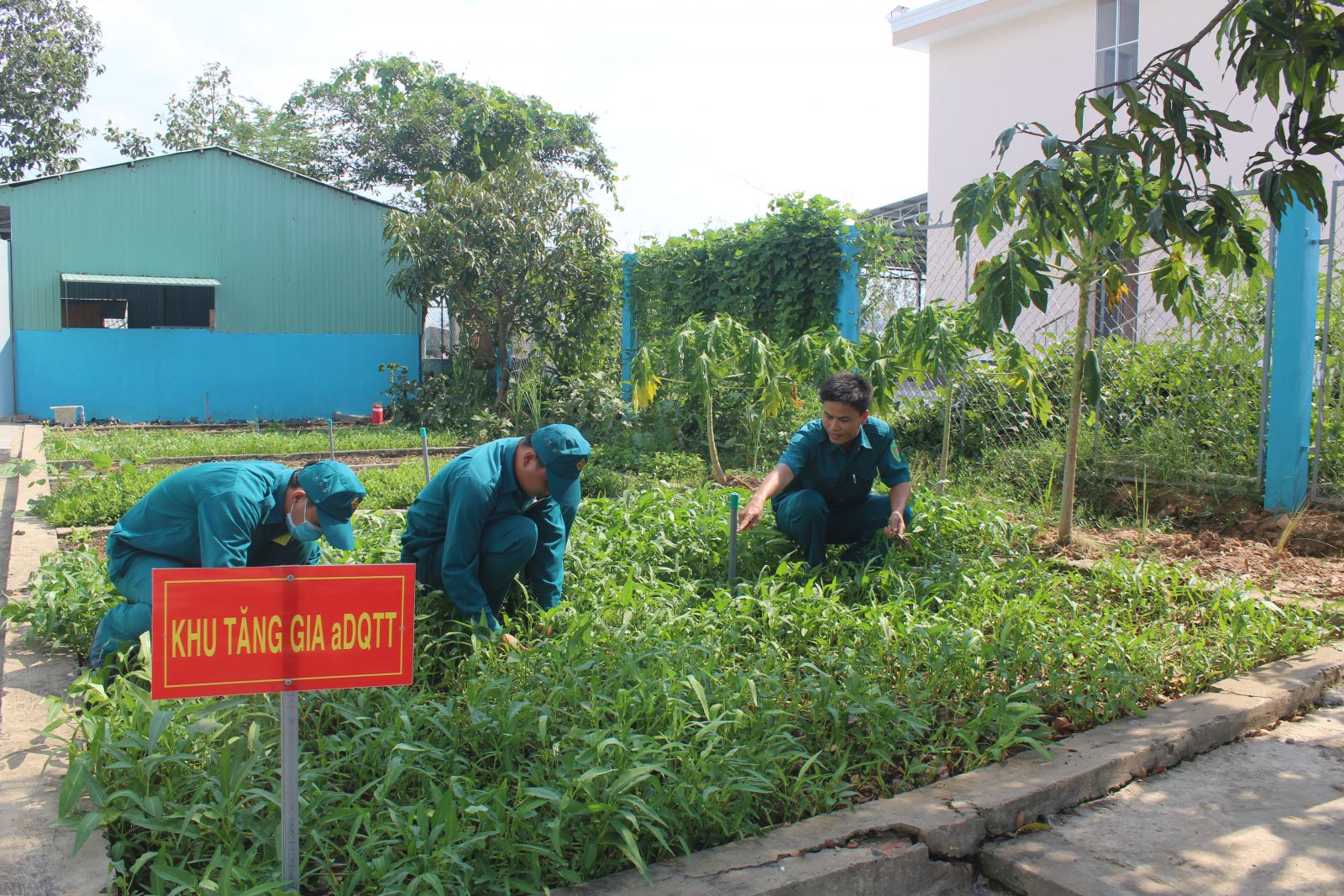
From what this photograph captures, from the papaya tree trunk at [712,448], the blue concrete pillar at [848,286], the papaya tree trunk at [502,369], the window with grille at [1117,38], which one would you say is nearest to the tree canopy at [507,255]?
the papaya tree trunk at [502,369]

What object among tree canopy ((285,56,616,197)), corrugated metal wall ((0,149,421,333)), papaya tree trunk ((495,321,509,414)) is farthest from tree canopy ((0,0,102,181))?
papaya tree trunk ((495,321,509,414))

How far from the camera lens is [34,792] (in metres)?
2.79

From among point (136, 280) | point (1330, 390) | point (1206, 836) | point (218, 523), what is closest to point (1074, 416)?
point (1330, 390)

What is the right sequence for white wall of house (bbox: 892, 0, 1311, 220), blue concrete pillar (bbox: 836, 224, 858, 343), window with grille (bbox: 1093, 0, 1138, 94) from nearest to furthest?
1. blue concrete pillar (bbox: 836, 224, 858, 343)
2. white wall of house (bbox: 892, 0, 1311, 220)
3. window with grille (bbox: 1093, 0, 1138, 94)

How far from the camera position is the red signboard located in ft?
7.11

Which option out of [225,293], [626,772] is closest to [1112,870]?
[626,772]

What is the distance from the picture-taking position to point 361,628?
7.67 ft

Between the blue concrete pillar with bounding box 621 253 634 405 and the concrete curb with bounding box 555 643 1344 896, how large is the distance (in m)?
9.63

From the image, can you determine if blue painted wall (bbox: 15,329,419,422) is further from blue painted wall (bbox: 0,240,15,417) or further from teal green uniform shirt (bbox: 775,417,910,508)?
teal green uniform shirt (bbox: 775,417,910,508)

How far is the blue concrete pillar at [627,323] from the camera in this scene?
13.0 m

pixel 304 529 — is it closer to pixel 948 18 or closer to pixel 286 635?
pixel 286 635

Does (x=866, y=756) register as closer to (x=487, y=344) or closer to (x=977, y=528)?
(x=977, y=528)

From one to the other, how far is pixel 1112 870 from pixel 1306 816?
75 cm

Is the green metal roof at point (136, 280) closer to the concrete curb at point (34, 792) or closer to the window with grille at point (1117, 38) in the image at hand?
the concrete curb at point (34, 792)
